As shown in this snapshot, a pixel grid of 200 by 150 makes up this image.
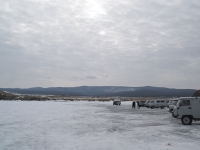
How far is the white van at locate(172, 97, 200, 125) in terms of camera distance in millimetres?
18281

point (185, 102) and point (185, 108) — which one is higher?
point (185, 102)

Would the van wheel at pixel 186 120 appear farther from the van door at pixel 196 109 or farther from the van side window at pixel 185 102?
the van side window at pixel 185 102

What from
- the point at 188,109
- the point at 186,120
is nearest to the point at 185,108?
the point at 188,109

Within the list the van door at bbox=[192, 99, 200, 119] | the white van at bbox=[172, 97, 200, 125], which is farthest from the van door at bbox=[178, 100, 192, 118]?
the van door at bbox=[192, 99, 200, 119]

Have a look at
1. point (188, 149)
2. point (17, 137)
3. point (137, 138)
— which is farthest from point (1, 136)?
point (188, 149)

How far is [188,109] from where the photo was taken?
60.5ft

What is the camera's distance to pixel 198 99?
18.3 m

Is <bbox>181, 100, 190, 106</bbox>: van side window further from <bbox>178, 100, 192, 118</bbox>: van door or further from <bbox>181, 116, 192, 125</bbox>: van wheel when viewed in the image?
<bbox>181, 116, 192, 125</bbox>: van wheel

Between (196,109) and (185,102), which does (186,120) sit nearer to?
(196,109)

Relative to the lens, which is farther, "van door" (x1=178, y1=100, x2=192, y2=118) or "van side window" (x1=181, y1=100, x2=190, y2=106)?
"van side window" (x1=181, y1=100, x2=190, y2=106)

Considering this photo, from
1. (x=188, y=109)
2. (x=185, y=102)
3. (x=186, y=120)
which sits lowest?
(x=186, y=120)

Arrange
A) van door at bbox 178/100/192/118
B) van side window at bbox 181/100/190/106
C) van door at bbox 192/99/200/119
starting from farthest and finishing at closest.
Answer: van side window at bbox 181/100/190/106, van door at bbox 178/100/192/118, van door at bbox 192/99/200/119

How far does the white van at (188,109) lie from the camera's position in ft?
60.0

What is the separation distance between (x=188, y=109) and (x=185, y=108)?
0.77 feet
